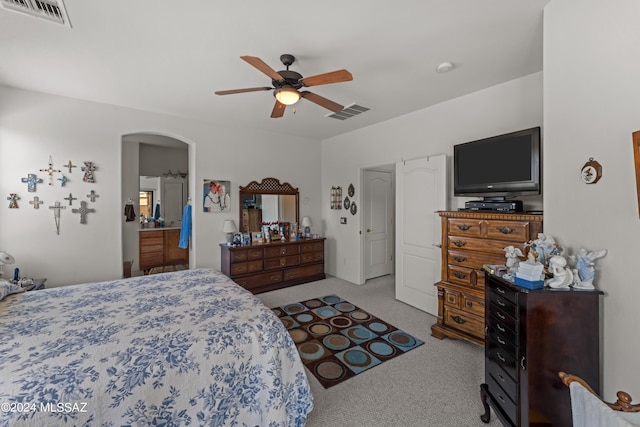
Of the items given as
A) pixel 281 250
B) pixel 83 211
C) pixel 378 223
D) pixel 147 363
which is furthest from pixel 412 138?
pixel 83 211

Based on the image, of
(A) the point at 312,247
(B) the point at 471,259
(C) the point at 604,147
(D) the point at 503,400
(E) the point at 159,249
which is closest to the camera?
(C) the point at 604,147

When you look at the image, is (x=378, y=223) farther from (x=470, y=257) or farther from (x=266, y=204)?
(x=470, y=257)

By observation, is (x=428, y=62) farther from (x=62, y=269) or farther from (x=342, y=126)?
(x=62, y=269)

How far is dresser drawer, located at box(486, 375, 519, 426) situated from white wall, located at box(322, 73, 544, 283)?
6.03ft

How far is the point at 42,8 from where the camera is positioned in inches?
71.1

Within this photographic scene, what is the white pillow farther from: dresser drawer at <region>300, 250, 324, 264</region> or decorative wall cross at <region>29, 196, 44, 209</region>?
dresser drawer at <region>300, 250, 324, 264</region>

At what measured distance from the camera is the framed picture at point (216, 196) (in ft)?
14.1

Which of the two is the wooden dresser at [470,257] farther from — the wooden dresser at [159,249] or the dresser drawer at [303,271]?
the wooden dresser at [159,249]

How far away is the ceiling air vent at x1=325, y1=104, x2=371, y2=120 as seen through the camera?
364 cm

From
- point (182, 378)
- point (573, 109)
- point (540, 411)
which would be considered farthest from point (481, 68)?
point (182, 378)

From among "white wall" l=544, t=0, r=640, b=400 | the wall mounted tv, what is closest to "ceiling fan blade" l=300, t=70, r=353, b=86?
"white wall" l=544, t=0, r=640, b=400

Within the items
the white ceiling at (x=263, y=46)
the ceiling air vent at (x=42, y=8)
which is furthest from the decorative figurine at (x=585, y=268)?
the ceiling air vent at (x=42, y=8)

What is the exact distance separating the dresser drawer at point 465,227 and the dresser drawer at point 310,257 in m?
2.70

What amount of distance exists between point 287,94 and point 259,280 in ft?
10.2
